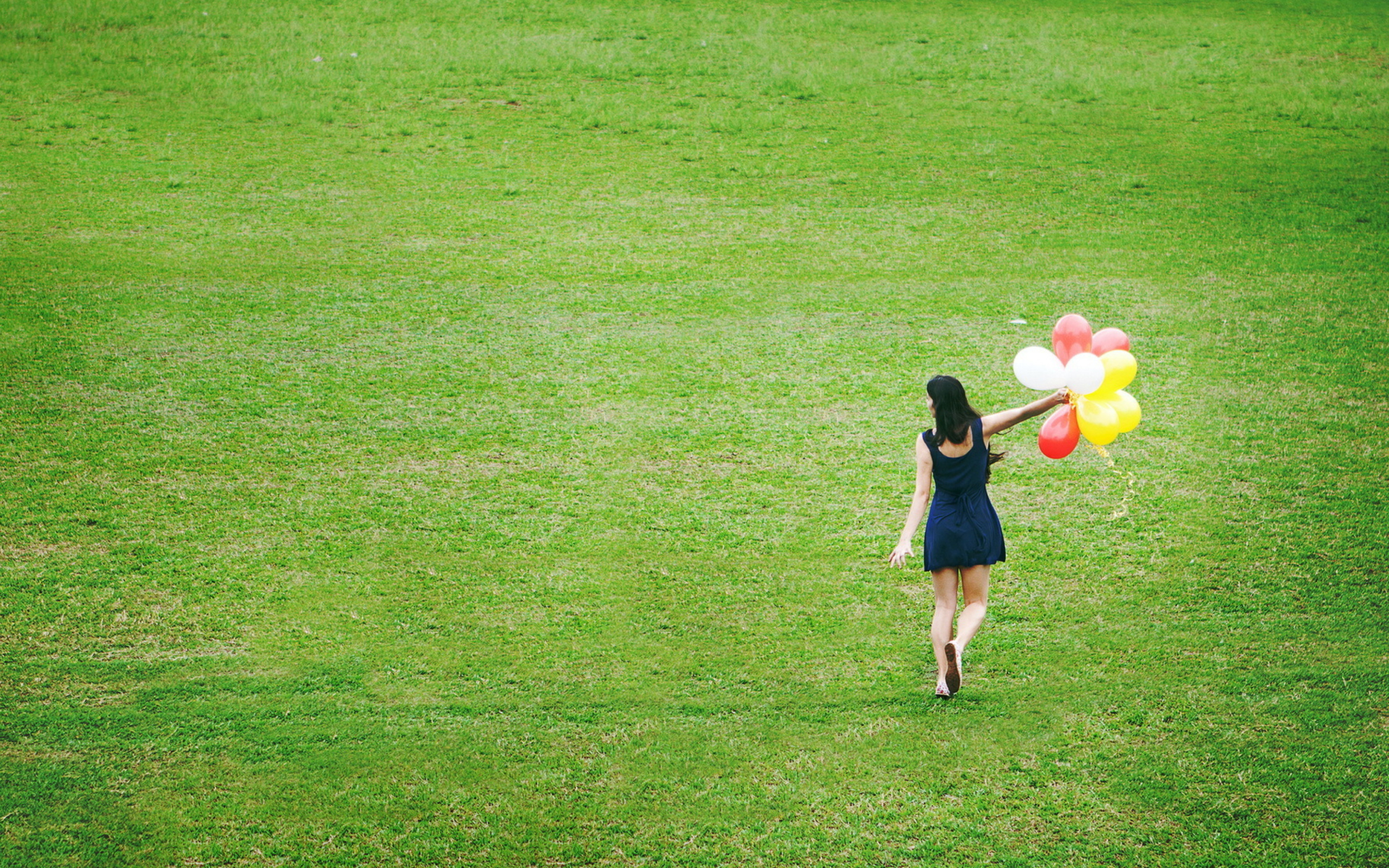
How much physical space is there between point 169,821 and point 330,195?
1018 cm

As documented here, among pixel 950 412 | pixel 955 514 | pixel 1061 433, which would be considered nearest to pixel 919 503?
pixel 955 514

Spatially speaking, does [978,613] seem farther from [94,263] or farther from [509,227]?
[94,263]

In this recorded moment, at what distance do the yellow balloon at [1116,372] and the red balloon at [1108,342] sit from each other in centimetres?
6

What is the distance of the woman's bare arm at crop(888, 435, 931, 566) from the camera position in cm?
551

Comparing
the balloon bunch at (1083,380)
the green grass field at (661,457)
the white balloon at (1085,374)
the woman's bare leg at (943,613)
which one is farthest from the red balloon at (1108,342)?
the green grass field at (661,457)

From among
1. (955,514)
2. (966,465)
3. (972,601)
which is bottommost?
(972,601)

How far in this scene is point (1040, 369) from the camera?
5.51 metres

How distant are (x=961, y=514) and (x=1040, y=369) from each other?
2.93 ft

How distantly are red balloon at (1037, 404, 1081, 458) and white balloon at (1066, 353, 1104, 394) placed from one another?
162 mm

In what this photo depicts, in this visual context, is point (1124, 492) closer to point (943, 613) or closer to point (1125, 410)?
point (1125, 410)

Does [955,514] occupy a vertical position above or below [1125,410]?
below

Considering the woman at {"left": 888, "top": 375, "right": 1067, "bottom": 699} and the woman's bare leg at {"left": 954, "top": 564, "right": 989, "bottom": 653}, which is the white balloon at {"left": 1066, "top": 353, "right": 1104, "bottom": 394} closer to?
the woman at {"left": 888, "top": 375, "right": 1067, "bottom": 699}

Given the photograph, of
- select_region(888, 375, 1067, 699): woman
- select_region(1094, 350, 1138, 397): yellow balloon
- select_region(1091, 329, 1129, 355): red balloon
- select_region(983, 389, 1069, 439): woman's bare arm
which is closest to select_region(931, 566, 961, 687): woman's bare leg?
select_region(888, 375, 1067, 699): woman

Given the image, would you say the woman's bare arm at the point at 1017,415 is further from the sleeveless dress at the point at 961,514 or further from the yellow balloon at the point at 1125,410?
the yellow balloon at the point at 1125,410
